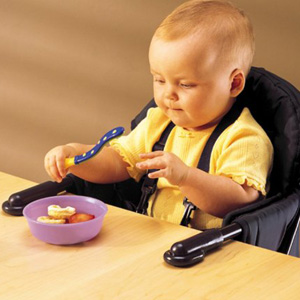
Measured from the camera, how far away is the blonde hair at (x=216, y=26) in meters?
1.36

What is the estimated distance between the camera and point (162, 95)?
139cm

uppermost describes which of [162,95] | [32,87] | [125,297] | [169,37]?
Answer: [169,37]

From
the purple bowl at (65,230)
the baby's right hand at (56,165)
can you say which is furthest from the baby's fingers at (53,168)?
the purple bowl at (65,230)

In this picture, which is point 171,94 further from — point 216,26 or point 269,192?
point 269,192

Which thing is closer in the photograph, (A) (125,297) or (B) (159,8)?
(A) (125,297)

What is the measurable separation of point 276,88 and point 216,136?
17cm

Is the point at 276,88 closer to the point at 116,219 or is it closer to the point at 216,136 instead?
the point at 216,136

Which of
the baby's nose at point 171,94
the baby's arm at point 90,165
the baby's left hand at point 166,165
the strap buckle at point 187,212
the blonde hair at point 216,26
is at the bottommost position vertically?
the strap buckle at point 187,212

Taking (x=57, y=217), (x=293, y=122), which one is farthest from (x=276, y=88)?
(x=57, y=217)

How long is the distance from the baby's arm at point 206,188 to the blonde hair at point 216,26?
0.27m

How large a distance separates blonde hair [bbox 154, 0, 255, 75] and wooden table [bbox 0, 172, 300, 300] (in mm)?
427

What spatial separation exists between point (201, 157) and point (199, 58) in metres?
0.23

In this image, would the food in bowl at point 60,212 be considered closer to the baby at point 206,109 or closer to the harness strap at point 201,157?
the baby at point 206,109

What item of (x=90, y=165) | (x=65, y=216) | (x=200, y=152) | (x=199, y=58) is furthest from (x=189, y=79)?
(x=65, y=216)
